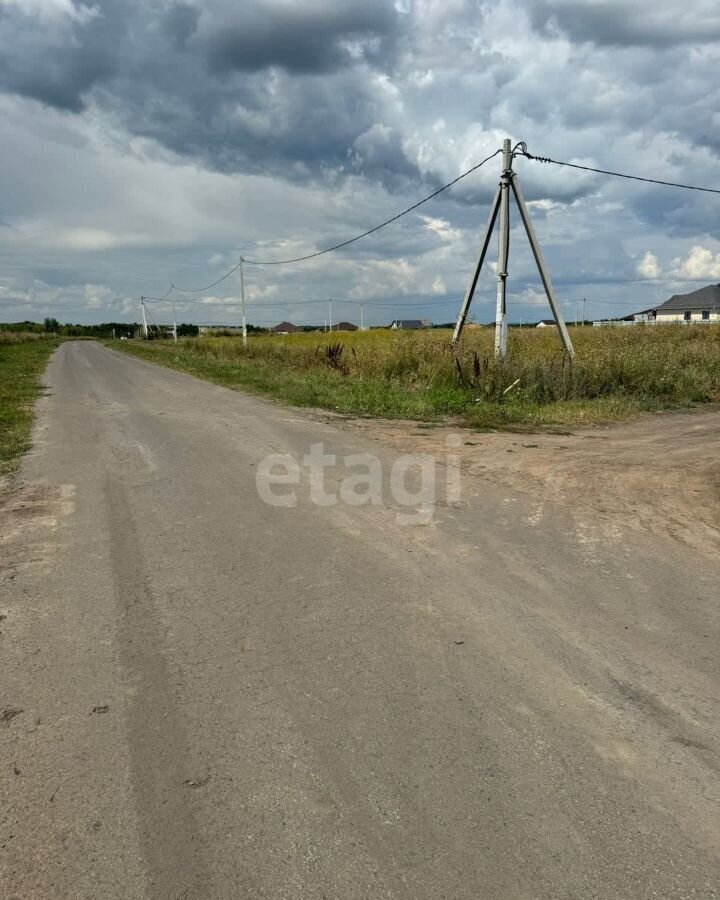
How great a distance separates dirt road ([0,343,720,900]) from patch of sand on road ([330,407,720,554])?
91 mm

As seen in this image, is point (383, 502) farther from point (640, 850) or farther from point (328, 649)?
point (640, 850)

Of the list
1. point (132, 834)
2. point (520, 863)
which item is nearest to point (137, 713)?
point (132, 834)

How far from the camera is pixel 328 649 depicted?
3.24 m

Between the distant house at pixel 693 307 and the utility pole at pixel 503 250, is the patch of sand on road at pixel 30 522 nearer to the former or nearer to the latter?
the utility pole at pixel 503 250

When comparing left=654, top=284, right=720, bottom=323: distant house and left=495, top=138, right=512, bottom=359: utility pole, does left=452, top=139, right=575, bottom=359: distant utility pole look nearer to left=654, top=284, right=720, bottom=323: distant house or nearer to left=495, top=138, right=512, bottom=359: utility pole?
left=495, top=138, right=512, bottom=359: utility pole

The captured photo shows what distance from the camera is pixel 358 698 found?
2.83 meters

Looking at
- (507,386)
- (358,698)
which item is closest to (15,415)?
→ (507,386)

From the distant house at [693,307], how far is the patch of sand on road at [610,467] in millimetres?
66774

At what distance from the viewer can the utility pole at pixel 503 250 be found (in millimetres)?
14289

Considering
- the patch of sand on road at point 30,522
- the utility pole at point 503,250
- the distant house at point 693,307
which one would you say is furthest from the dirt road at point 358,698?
the distant house at point 693,307

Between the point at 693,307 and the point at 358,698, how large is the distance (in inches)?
3122

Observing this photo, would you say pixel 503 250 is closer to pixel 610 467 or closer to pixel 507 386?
pixel 507 386

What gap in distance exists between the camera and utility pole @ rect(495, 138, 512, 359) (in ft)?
46.9

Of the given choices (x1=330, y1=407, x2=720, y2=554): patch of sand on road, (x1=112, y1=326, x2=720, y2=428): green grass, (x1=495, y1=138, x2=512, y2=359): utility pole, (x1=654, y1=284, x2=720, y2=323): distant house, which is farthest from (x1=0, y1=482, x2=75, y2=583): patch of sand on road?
(x1=654, y1=284, x2=720, y2=323): distant house
